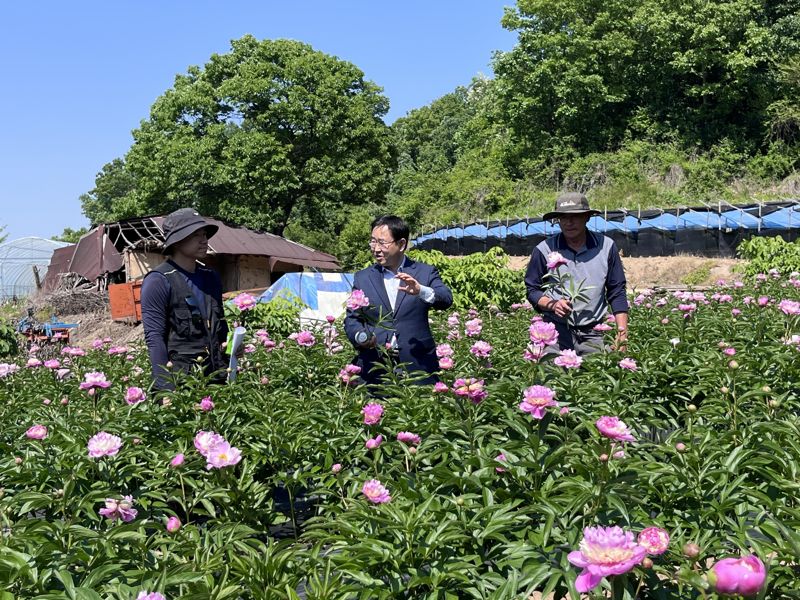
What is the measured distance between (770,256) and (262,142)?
63.1 feet

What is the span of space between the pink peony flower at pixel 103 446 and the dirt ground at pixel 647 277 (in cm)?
1497

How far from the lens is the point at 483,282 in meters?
9.49

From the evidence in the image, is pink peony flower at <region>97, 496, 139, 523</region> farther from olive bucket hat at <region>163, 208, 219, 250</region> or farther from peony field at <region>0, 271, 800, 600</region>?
olive bucket hat at <region>163, 208, 219, 250</region>

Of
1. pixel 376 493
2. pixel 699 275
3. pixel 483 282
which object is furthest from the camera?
pixel 699 275

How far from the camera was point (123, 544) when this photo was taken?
2.05 m

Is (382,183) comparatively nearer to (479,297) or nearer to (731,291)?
(479,297)

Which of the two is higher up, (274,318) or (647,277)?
(274,318)

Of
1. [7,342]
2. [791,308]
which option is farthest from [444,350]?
[7,342]

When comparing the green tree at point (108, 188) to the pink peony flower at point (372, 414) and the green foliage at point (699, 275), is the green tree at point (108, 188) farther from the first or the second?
the pink peony flower at point (372, 414)

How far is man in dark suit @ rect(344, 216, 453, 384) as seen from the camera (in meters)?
3.48

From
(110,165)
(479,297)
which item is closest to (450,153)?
(110,165)

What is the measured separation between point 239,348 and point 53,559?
1772 millimetres

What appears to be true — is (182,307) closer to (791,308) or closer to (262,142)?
(791,308)

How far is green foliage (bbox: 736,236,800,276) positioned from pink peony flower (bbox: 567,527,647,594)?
9.34 m
